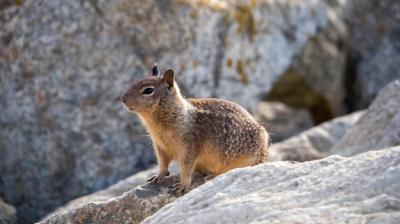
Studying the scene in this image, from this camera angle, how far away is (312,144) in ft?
43.4

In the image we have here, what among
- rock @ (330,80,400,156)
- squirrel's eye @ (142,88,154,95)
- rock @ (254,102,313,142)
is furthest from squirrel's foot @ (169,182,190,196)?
rock @ (254,102,313,142)

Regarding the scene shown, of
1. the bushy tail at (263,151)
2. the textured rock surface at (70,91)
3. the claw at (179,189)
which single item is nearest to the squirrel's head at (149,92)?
the claw at (179,189)

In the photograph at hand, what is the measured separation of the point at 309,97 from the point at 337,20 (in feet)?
5.26

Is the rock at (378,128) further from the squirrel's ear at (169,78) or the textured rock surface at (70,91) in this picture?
the textured rock surface at (70,91)

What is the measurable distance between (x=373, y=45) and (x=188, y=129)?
8.60 metres

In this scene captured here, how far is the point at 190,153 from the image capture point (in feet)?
30.1

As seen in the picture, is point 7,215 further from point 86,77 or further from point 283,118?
point 283,118

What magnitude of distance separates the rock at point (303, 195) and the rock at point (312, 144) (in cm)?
587

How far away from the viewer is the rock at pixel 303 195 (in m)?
5.66

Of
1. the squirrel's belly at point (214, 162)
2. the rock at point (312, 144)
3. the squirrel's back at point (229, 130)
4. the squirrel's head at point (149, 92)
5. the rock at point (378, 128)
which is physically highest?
the squirrel's head at point (149, 92)

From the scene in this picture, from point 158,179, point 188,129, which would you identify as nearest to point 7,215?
point 158,179

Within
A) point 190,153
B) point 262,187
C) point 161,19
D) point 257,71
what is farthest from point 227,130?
point 257,71

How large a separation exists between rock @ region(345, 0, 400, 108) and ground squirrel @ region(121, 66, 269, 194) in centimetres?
745

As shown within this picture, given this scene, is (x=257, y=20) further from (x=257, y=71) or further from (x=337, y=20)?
(x=337, y=20)
